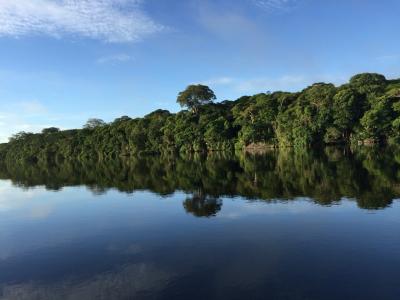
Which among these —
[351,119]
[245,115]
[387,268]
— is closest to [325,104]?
[351,119]

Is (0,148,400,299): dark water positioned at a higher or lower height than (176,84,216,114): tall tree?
lower

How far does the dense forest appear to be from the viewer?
8244cm

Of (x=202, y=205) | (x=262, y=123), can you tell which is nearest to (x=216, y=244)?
(x=202, y=205)

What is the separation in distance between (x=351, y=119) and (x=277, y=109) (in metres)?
21.3

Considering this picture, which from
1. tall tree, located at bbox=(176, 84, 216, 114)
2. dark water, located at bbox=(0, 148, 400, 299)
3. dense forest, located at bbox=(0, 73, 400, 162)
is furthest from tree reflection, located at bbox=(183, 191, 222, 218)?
tall tree, located at bbox=(176, 84, 216, 114)

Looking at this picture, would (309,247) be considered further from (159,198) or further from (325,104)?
(325,104)

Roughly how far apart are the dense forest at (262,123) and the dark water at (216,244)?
173 ft

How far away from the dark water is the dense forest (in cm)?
5261

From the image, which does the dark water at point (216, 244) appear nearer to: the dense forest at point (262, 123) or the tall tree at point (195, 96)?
the dense forest at point (262, 123)

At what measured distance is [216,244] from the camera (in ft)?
56.1

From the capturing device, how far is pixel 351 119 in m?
83.6

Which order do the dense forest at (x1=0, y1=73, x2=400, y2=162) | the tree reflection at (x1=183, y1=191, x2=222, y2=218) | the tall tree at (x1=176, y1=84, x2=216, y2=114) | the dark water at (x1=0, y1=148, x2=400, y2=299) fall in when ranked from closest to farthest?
the dark water at (x1=0, y1=148, x2=400, y2=299)
the tree reflection at (x1=183, y1=191, x2=222, y2=218)
the dense forest at (x1=0, y1=73, x2=400, y2=162)
the tall tree at (x1=176, y1=84, x2=216, y2=114)

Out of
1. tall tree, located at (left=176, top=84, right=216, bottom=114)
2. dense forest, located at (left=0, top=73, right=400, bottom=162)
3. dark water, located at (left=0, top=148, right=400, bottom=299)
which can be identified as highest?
tall tree, located at (left=176, top=84, right=216, bottom=114)

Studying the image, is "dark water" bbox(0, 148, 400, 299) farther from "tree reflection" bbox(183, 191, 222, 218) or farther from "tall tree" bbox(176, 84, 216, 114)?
"tall tree" bbox(176, 84, 216, 114)
